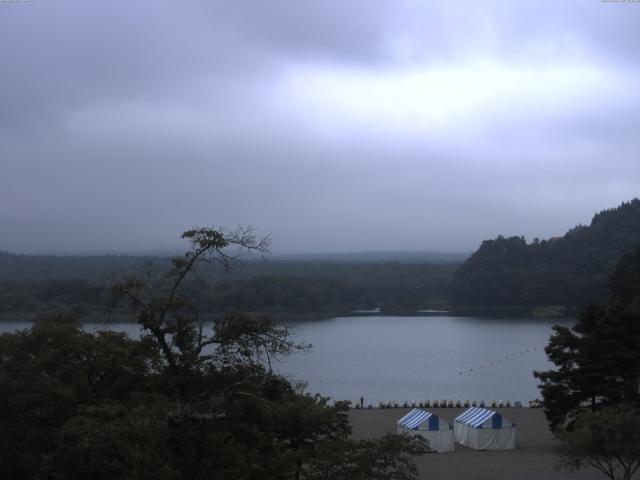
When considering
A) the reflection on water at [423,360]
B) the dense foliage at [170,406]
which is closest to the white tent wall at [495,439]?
the reflection on water at [423,360]

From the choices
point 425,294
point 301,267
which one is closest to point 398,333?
point 425,294

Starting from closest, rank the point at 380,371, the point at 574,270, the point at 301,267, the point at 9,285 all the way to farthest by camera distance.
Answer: the point at 380,371 < the point at 9,285 < the point at 574,270 < the point at 301,267

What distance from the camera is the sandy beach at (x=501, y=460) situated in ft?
54.2

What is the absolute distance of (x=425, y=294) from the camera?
94312 mm

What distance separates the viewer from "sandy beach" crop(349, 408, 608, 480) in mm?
16531

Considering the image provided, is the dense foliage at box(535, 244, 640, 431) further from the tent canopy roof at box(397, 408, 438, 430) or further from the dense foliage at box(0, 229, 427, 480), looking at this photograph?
the dense foliage at box(0, 229, 427, 480)

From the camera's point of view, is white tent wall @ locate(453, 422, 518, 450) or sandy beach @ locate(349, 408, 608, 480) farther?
white tent wall @ locate(453, 422, 518, 450)

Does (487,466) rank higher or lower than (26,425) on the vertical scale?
lower

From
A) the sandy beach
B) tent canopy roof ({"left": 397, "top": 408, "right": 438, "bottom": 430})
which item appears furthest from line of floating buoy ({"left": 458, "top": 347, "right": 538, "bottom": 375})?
tent canopy roof ({"left": 397, "top": 408, "right": 438, "bottom": 430})

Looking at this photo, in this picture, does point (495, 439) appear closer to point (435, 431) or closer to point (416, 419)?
point (435, 431)

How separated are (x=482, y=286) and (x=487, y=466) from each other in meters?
66.3

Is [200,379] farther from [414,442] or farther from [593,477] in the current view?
[593,477]

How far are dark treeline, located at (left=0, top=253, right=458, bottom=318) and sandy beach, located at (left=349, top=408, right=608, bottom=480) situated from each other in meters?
16.4

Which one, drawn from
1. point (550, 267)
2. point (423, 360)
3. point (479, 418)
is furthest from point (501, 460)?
point (550, 267)
